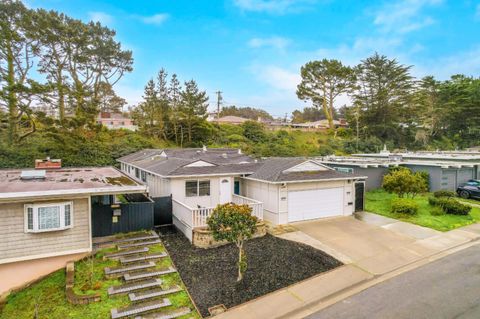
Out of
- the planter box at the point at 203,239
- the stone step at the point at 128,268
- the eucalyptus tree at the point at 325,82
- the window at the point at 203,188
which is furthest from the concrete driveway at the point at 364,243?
the eucalyptus tree at the point at 325,82

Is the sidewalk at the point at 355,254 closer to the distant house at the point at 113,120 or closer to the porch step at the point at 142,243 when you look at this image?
the porch step at the point at 142,243

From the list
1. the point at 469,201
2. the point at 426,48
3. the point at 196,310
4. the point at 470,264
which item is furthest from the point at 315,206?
the point at 426,48

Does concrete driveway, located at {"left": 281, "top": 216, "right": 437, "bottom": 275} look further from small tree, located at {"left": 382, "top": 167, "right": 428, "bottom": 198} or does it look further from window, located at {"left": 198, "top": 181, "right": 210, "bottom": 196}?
window, located at {"left": 198, "top": 181, "right": 210, "bottom": 196}

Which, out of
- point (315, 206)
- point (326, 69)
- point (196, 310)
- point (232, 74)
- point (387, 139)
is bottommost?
point (196, 310)

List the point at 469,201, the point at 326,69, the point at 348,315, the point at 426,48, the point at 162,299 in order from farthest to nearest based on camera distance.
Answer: the point at 326,69
the point at 426,48
the point at 469,201
the point at 162,299
the point at 348,315

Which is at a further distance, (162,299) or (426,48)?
(426,48)

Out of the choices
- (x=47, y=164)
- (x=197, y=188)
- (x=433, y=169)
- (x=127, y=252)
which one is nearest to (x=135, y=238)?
(x=127, y=252)

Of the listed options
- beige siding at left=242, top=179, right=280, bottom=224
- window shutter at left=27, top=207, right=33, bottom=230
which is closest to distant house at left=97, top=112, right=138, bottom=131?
beige siding at left=242, top=179, right=280, bottom=224

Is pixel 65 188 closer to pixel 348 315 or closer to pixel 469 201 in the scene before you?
pixel 348 315
